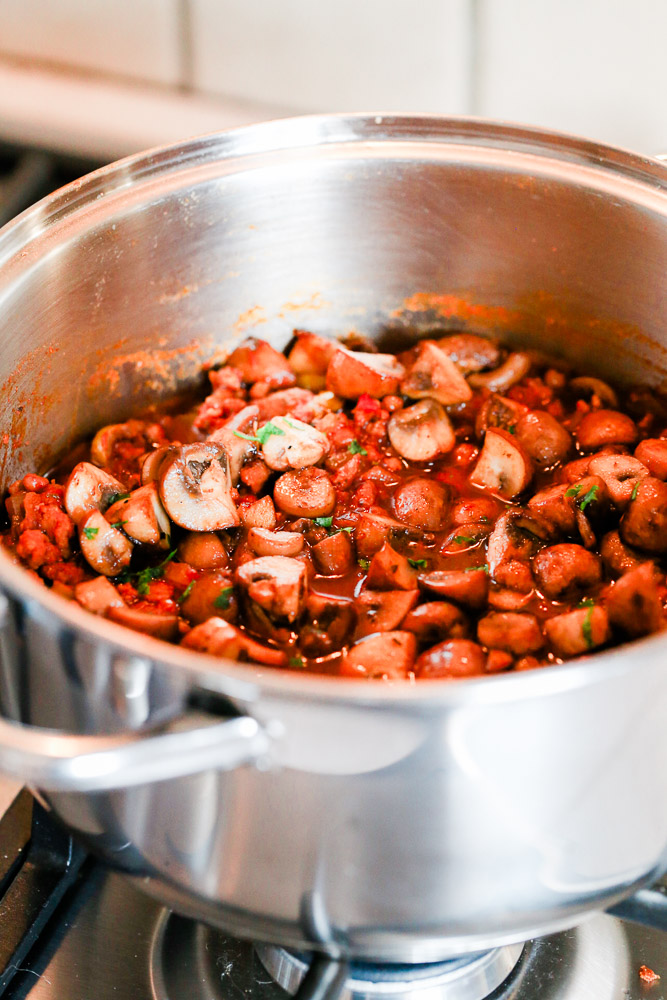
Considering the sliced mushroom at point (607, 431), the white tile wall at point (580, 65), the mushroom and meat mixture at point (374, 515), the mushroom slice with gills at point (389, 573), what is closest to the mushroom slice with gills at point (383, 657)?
the mushroom and meat mixture at point (374, 515)

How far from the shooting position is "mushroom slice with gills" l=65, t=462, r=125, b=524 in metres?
1.17

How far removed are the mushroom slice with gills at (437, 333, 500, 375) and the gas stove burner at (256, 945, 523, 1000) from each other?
814 mm

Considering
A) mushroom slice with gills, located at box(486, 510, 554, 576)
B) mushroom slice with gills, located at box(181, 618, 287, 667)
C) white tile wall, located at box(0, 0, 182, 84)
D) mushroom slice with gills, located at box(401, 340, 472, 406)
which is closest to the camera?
mushroom slice with gills, located at box(181, 618, 287, 667)

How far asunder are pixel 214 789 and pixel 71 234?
→ 28.6 inches

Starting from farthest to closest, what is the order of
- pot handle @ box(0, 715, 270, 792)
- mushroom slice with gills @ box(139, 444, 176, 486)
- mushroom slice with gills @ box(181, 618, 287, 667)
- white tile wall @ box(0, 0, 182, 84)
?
white tile wall @ box(0, 0, 182, 84)
mushroom slice with gills @ box(139, 444, 176, 486)
mushroom slice with gills @ box(181, 618, 287, 667)
pot handle @ box(0, 715, 270, 792)

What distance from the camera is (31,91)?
208cm

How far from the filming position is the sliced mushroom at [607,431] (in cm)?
129

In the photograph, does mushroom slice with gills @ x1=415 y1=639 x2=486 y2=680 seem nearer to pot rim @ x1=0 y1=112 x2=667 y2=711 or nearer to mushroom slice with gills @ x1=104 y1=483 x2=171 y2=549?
pot rim @ x1=0 y1=112 x2=667 y2=711

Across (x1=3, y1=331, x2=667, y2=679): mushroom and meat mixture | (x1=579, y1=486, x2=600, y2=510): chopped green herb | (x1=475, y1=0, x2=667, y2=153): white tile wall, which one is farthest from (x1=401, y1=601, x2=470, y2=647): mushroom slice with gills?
(x1=475, y1=0, x2=667, y2=153): white tile wall

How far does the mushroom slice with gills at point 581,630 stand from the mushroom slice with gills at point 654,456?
12.6 inches

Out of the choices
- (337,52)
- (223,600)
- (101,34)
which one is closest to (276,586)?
(223,600)

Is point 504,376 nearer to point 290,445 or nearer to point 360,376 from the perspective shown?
point 360,376

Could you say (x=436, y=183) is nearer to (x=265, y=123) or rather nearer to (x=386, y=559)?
(x=265, y=123)

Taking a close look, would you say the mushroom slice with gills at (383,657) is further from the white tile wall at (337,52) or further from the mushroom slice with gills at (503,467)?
the white tile wall at (337,52)
